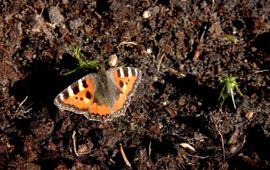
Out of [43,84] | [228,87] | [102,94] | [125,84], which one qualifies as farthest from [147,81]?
[43,84]

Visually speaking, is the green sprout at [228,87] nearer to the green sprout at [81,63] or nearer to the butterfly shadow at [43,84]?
the green sprout at [81,63]

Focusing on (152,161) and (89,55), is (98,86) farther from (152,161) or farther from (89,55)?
(152,161)

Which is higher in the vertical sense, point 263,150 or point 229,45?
point 229,45

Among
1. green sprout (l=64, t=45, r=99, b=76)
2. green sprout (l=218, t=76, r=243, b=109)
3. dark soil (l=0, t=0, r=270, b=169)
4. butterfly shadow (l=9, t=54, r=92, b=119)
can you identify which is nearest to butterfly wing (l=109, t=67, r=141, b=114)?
dark soil (l=0, t=0, r=270, b=169)

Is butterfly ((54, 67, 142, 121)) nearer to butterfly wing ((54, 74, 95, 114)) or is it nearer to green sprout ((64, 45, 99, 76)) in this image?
butterfly wing ((54, 74, 95, 114))

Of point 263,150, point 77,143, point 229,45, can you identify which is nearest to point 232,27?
point 229,45

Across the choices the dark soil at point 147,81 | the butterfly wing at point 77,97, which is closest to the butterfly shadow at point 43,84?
the dark soil at point 147,81
